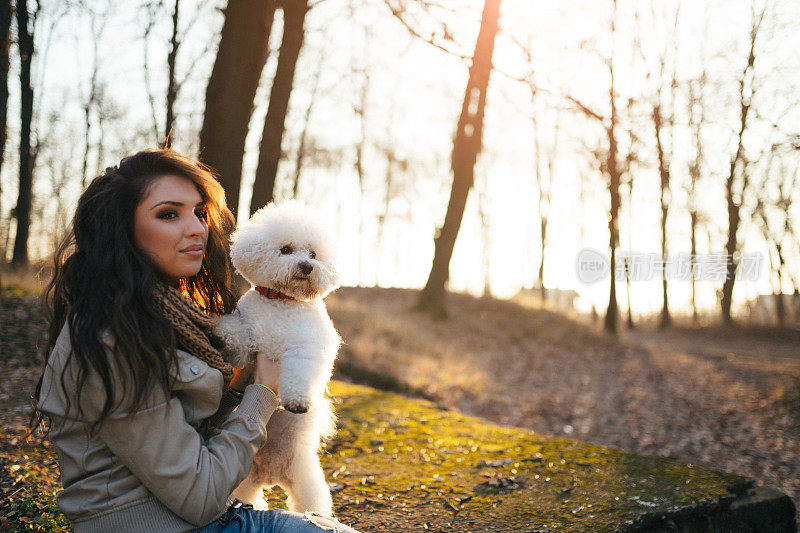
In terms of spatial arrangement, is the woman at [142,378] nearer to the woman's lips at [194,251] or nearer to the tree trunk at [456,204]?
the woman's lips at [194,251]

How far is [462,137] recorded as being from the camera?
1463 centimetres

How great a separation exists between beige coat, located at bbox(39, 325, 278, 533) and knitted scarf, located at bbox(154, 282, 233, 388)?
11 centimetres

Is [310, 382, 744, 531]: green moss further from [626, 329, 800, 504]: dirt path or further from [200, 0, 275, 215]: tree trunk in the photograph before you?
[626, 329, 800, 504]: dirt path

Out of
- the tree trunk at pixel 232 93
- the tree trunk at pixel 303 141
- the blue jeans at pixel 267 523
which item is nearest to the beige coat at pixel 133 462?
the blue jeans at pixel 267 523

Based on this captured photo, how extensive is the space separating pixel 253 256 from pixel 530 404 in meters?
8.27

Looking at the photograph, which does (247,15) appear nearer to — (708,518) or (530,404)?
(708,518)

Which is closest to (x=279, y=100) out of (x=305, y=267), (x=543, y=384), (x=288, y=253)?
(x=288, y=253)

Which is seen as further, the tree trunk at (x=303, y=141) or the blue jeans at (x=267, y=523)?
the tree trunk at (x=303, y=141)

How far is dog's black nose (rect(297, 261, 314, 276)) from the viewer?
219 centimetres

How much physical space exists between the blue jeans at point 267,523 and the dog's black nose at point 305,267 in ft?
3.00

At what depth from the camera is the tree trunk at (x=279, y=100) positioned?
5180 mm

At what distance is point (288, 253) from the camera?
2.29 m

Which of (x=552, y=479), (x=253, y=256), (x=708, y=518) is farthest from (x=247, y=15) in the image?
(x=708, y=518)

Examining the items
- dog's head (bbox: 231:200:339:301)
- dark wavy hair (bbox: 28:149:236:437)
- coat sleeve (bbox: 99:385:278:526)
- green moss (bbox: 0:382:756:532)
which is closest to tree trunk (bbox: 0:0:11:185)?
green moss (bbox: 0:382:756:532)
